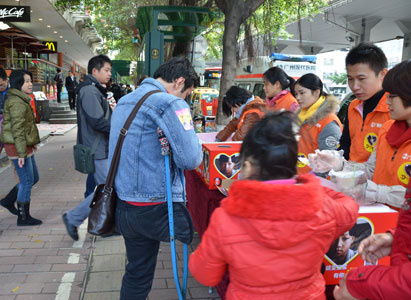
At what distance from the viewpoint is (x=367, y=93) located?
8.60ft

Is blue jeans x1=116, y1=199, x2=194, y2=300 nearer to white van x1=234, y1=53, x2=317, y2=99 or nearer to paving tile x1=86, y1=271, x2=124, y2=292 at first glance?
paving tile x1=86, y1=271, x2=124, y2=292

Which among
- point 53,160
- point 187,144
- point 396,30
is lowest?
point 53,160

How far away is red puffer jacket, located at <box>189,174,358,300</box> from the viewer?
1273 mm

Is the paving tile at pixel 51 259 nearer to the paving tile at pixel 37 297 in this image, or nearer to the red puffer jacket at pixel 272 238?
the paving tile at pixel 37 297

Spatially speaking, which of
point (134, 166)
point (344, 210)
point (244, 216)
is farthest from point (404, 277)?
point (134, 166)

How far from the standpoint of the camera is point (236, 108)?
14.4 feet

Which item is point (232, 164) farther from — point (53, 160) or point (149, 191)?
point (53, 160)

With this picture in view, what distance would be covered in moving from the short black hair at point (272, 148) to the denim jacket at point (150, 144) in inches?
33.4

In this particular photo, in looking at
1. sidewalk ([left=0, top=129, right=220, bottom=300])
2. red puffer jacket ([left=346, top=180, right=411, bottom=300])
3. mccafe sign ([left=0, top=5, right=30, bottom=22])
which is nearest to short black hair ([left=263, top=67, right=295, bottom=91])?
sidewalk ([left=0, top=129, right=220, bottom=300])

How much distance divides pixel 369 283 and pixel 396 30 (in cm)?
2846

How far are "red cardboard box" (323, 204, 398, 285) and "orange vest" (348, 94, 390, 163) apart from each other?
730 millimetres

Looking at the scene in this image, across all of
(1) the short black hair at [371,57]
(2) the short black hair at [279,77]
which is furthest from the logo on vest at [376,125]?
(2) the short black hair at [279,77]

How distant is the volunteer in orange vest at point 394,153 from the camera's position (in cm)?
168

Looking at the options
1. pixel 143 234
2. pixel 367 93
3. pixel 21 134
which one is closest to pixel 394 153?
pixel 367 93
